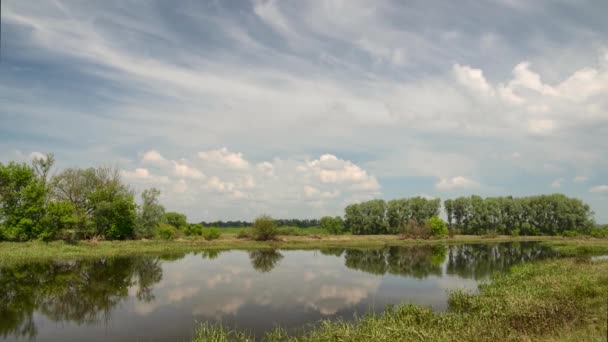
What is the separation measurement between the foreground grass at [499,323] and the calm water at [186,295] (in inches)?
98.4

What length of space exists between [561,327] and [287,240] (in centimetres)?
6740

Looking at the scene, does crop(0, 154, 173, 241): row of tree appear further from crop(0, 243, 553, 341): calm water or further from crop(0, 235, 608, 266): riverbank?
crop(0, 243, 553, 341): calm water

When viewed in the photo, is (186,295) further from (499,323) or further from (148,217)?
(148,217)

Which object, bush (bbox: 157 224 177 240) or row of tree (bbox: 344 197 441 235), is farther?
row of tree (bbox: 344 197 441 235)

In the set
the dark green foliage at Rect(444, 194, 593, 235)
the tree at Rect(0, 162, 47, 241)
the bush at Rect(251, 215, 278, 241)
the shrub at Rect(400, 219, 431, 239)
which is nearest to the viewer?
the tree at Rect(0, 162, 47, 241)

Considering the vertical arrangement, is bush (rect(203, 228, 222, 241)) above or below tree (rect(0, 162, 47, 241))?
below

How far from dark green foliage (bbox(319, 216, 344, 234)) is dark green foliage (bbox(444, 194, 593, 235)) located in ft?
137

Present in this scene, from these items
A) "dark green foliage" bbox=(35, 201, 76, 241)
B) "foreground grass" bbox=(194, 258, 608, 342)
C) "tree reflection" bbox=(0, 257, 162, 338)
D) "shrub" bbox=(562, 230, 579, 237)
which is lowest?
"tree reflection" bbox=(0, 257, 162, 338)

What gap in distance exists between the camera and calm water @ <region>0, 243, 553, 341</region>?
1784 cm

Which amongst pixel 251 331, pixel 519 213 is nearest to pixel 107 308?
pixel 251 331

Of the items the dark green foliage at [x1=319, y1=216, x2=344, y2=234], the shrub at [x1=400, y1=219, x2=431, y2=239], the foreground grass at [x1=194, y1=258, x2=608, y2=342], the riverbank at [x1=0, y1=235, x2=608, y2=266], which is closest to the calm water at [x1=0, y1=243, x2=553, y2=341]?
the foreground grass at [x1=194, y1=258, x2=608, y2=342]

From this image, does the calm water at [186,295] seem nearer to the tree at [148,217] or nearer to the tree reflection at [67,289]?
the tree reflection at [67,289]

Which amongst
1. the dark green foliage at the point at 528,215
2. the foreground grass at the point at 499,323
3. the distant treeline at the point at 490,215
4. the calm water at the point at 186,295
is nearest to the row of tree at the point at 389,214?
the distant treeline at the point at 490,215

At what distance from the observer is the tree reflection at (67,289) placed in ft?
64.0
